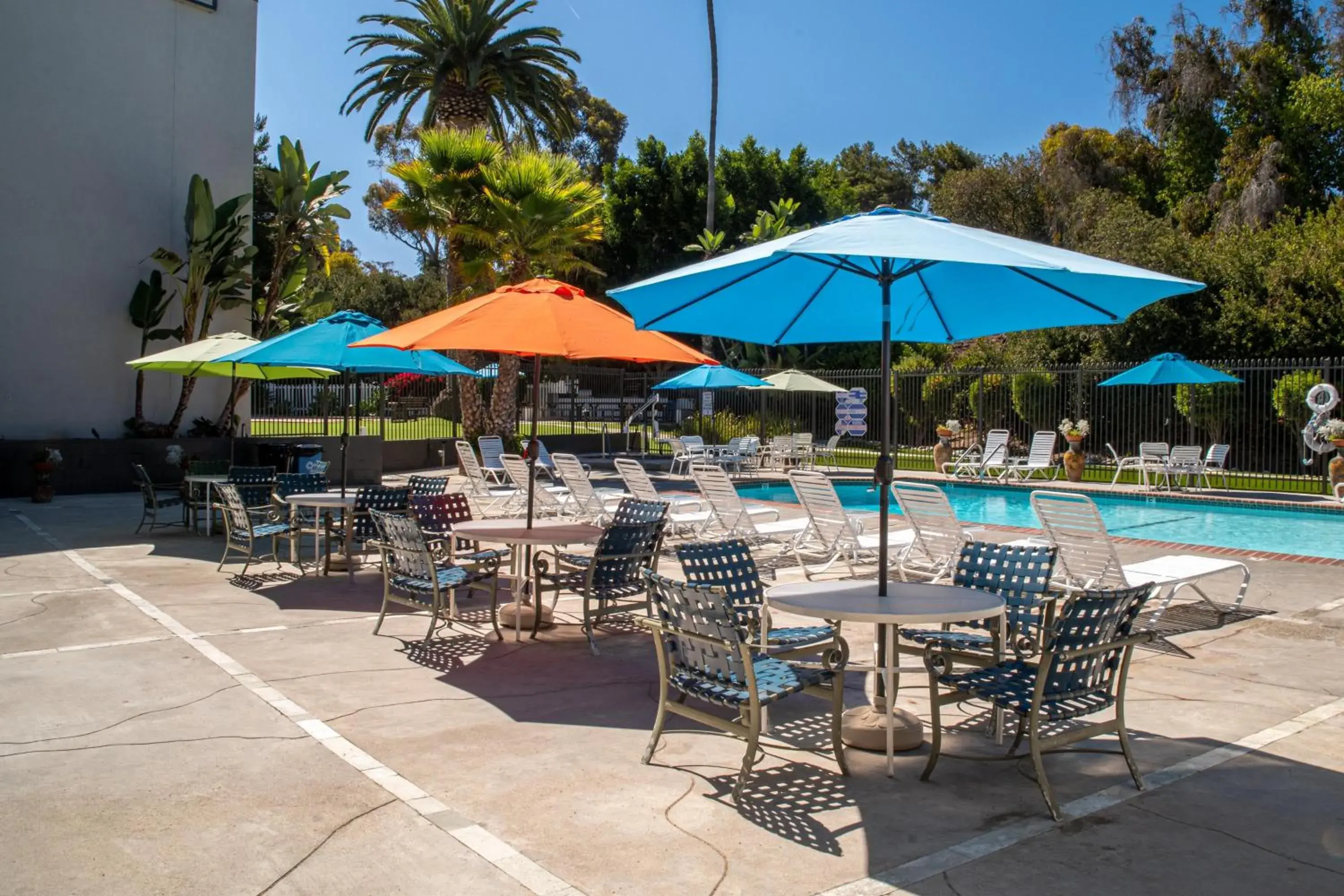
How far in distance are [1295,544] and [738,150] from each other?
93.5 ft

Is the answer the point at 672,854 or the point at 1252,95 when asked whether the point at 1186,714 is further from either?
the point at 1252,95

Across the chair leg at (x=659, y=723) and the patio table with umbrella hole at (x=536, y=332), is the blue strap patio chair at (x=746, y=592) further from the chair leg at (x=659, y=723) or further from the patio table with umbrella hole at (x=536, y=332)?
the patio table with umbrella hole at (x=536, y=332)

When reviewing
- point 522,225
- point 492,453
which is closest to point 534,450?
point 492,453

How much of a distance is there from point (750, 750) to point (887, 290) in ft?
7.90

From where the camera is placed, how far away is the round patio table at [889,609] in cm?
460

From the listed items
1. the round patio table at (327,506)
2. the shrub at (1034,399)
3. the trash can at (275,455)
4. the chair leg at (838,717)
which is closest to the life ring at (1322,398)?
the shrub at (1034,399)

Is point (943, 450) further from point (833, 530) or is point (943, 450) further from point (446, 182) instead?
point (833, 530)

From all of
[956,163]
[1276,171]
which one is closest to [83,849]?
[1276,171]

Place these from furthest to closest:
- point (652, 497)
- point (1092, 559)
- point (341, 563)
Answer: point (652, 497) → point (341, 563) → point (1092, 559)

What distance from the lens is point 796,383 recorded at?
2253cm

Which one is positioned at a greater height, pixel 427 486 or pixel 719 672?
pixel 427 486

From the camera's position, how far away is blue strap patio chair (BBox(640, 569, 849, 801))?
4242 millimetres

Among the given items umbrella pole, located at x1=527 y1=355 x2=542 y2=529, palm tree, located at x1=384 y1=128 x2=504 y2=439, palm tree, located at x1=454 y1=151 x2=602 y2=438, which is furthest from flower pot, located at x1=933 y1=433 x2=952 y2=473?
umbrella pole, located at x1=527 y1=355 x2=542 y2=529

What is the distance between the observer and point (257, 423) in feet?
74.6
